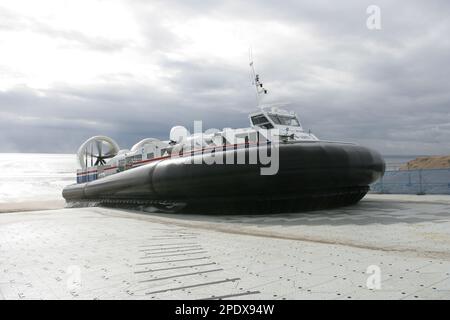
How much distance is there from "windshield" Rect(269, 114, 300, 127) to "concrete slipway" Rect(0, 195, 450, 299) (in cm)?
371

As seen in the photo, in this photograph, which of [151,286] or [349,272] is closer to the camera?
[151,286]

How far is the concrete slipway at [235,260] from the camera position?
2172 mm

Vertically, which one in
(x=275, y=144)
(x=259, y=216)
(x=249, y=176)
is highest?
(x=275, y=144)

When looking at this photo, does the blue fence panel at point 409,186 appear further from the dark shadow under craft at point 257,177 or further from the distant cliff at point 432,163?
the distant cliff at point 432,163

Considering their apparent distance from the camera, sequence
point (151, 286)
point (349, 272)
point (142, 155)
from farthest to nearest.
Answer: point (142, 155) < point (349, 272) < point (151, 286)

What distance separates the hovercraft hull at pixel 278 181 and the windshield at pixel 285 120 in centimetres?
202

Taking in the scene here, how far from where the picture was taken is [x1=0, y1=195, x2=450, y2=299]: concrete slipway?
7.13 ft

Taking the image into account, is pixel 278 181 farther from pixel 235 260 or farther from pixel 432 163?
pixel 432 163

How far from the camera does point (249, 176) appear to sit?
19.9ft

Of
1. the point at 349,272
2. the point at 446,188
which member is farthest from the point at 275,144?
the point at 446,188

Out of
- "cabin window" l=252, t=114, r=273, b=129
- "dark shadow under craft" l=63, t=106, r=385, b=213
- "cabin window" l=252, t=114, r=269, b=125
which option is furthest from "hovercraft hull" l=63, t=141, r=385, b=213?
"cabin window" l=252, t=114, r=269, b=125

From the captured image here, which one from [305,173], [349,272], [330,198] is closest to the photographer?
[349,272]

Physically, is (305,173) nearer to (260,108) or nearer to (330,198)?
(330,198)

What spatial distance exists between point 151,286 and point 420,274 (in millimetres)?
1688
